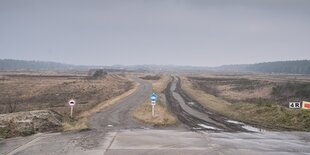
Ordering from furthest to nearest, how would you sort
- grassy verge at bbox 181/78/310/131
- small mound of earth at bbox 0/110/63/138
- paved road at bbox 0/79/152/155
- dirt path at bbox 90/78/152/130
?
grassy verge at bbox 181/78/310/131, dirt path at bbox 90/78/152/130, small mound of earth at bbox 0/110/63/138, paved road at bbox 0/79/152/155

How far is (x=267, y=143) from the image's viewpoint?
22047 mm

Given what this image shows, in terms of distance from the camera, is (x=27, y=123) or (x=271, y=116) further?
(x=271, y=116)

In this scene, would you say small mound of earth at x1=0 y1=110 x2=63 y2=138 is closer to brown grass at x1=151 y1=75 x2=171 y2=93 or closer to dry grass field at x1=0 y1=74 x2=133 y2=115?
dry grass field at x1=0 y1=74 x2=133 y2=115

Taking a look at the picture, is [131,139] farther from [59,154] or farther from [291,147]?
[291,147]

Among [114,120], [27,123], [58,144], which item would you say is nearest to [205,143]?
[58,144]

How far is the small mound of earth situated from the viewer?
82.8 feet

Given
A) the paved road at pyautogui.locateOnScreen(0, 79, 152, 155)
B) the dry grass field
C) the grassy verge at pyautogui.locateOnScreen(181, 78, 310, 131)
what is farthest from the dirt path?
the grassy verge at pyautogui.locateOnScreen(181, 78, 310, 131)

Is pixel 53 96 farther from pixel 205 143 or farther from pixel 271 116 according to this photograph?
pixel 205 143

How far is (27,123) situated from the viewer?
87.1ft

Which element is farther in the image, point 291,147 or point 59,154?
point 291,147

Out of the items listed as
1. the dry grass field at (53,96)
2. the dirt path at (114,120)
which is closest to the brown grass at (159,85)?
the dry grass field at (53,96)

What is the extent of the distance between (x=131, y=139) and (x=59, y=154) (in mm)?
4697

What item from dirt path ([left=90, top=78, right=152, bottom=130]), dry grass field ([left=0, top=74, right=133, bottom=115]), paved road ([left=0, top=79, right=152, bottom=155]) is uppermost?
paved road ([left=0, top=79, right=152, bottom=155])

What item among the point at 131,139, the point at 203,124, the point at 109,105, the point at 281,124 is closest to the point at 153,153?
the point at 131,139
